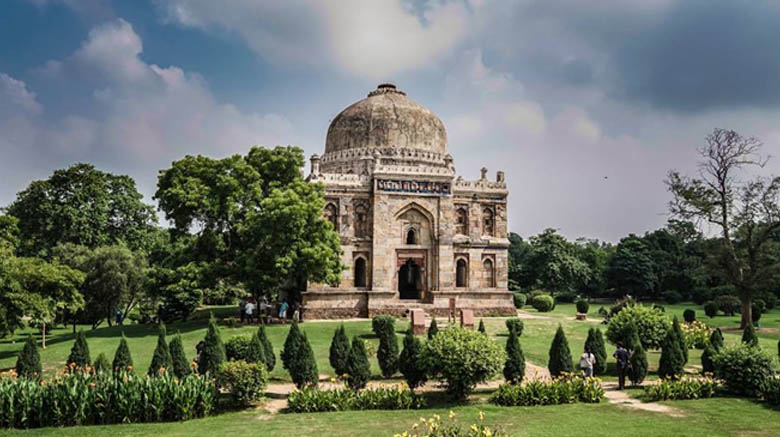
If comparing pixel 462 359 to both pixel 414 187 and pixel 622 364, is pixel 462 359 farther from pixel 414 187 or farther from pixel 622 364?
pixel 414 187

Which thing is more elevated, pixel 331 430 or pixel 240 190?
pixel 240 190

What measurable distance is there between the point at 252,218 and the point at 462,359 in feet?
53.2

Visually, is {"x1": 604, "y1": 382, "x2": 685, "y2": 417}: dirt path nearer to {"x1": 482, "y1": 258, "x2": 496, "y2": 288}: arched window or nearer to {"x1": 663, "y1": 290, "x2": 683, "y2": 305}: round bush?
{"x1": 482, "y1": 258, "x2": 496, "y2": 288}: arched window

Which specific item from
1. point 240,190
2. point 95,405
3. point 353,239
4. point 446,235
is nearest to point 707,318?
point 446,235

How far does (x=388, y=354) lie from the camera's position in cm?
1831

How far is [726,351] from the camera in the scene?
54.0 ft

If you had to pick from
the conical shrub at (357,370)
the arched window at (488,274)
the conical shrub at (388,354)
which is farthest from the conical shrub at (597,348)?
the arched window at (488,274)

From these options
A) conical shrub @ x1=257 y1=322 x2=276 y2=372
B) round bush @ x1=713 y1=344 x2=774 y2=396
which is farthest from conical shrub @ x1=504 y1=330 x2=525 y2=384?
conical shrub @ x1=257 y1=322 x2=276 y2=372

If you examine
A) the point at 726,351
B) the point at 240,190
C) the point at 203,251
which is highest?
the point at 240,190

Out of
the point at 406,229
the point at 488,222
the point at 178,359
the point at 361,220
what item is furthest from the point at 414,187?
the point at 178,359

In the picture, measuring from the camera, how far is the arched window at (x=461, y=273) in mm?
34688

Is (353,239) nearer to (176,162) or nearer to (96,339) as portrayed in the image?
(176,162)

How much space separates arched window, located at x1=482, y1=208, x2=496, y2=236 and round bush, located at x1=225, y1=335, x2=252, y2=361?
1941 centimetres

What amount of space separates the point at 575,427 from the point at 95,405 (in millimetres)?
10781
